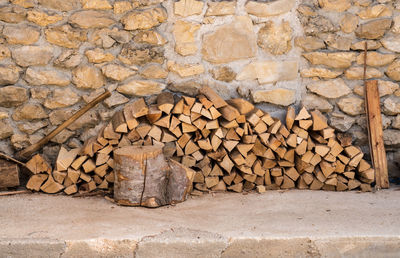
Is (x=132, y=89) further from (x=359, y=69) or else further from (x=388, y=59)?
(x=388, y=59)

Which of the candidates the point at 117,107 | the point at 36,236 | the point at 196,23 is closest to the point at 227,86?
the point at 196,23

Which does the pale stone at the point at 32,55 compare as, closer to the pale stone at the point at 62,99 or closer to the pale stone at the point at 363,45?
the pale stone at the point at 62,99

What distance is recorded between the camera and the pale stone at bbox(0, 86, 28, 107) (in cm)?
346

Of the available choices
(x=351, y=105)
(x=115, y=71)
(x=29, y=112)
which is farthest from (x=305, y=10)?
(x=29, y=112)

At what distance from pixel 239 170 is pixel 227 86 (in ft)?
2.33

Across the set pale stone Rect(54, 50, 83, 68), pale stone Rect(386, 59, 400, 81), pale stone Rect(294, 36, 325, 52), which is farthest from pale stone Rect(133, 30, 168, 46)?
pale stone Rect(386, 59, 400, 81)

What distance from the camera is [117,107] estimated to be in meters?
3.62

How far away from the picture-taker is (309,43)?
12.1 feet

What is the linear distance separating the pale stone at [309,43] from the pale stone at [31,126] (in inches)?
86.1

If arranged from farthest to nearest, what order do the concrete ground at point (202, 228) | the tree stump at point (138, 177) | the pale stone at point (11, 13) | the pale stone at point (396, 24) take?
the pale stone at point (396, 24) < the pale stone at point (11, 13) < the tree stump at point (138, 177) < the concrete ground at point (202, 228)

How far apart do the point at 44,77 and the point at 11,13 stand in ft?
1.77

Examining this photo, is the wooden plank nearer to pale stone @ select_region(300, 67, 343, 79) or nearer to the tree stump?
pale stone @ select_region(300, 67, 343, 79)

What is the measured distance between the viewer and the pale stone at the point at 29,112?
11.5ft

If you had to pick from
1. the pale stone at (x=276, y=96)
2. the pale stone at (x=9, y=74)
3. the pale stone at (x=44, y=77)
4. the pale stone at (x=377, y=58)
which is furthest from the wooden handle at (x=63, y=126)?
the pale stone at (x=377, y=58)
